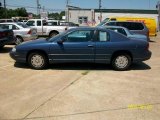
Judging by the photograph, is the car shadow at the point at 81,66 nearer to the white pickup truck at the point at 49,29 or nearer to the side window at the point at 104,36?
the side window at the point at 104,36

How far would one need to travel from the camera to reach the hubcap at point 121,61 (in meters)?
10.4

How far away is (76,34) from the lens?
10328 mm

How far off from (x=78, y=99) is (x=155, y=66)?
5419 millimetres

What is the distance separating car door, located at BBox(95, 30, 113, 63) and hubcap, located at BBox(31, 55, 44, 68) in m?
1.86

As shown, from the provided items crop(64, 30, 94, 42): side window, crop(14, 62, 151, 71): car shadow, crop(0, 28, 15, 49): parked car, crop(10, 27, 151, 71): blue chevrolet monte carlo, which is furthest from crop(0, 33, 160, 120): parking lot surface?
crop(0, 28, 15, 49): parked car

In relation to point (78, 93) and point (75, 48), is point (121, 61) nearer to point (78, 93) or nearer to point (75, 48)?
point (75, 48)

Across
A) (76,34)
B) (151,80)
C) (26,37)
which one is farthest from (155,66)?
(26,37)

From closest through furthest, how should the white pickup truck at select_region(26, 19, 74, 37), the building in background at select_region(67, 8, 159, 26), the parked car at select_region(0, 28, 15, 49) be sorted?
the parked car at select_region(0, 28, 15, 49) → the white pickup truck at select_region(26, 19, 74, 37) → the building in background at select_region(67, 8, 159, 26)

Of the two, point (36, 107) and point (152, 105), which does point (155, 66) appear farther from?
point (36, 107)

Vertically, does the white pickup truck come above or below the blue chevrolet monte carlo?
above

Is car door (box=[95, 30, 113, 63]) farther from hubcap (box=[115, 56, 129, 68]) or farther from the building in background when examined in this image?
the building in background

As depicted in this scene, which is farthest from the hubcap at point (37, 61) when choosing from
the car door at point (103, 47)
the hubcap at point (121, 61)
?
the hubcap at point (121, 61)

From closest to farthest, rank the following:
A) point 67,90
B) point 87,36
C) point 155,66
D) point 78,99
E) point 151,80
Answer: point 78,99 → point 67,90 → point 151,80 → point 87,36 → point 155,66

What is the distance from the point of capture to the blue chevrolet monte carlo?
10.2 meters
